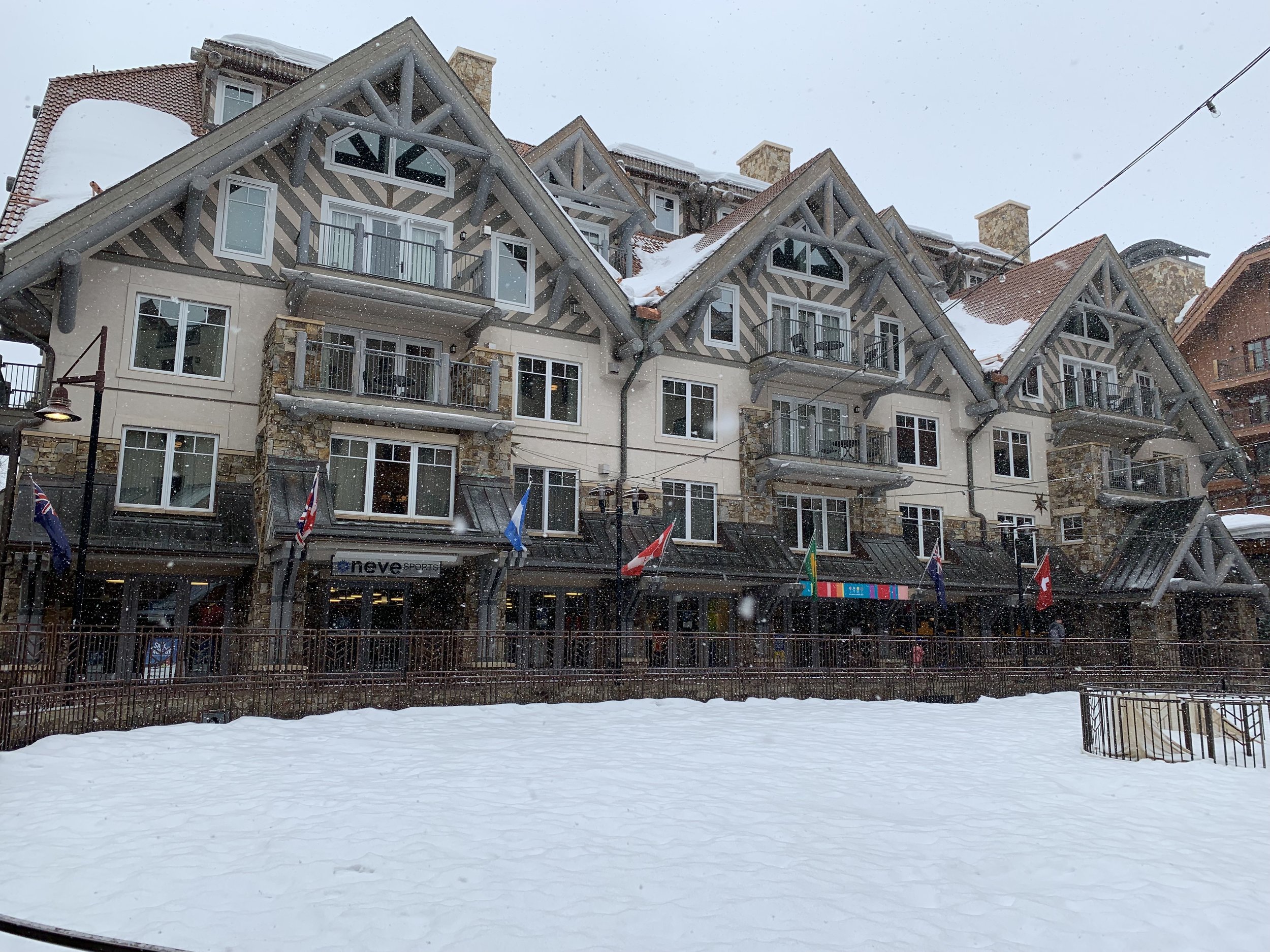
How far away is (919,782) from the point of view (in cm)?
1235

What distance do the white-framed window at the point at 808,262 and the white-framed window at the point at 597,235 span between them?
4.86 m

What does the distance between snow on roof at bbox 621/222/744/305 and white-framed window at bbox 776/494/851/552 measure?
271 inches

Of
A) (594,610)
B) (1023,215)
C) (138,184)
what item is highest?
(1023,215)

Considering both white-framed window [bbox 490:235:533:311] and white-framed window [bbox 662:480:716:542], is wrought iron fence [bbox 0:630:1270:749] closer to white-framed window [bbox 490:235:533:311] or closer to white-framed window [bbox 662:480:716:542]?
white-framed window [bbox 662:480:716:542]

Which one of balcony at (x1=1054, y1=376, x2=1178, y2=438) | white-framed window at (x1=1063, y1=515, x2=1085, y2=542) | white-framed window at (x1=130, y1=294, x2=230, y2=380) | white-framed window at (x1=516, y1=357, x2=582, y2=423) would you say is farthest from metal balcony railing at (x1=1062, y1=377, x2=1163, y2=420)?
white-framed window at (x1=130, y1=294, x2=230, y2=380)

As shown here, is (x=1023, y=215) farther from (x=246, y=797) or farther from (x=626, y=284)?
(x=246, y=797)

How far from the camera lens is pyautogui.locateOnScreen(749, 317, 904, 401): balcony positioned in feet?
91.0

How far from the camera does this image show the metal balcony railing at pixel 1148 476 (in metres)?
33.3

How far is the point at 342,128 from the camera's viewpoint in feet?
77.4

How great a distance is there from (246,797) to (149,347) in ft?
45.5

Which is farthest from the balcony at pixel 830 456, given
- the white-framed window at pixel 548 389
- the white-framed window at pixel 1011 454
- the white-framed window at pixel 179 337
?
the white-framed window at pixel 179 337

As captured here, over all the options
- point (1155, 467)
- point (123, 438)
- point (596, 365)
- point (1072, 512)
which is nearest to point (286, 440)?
point (123, 438)

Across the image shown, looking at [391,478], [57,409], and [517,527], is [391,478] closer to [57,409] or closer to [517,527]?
[517,527]

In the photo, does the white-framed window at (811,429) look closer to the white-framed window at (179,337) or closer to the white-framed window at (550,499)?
the white-framed window at (550,499)
